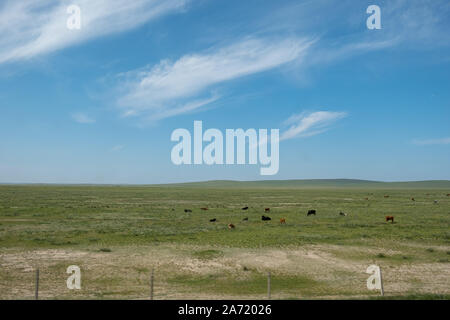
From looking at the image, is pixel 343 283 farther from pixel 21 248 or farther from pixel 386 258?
pixel 21 248

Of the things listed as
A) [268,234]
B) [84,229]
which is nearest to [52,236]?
[84,229]

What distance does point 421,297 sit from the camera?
15523 mm

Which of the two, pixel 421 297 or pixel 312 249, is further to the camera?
pixel 312 249

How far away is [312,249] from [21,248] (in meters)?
21.2
